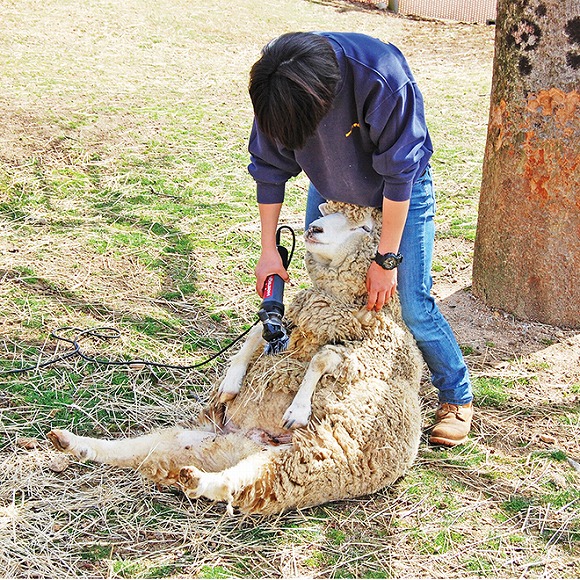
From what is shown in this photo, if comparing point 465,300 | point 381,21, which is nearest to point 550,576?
point 465,300

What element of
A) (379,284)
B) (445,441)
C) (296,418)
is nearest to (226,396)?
(296,418)

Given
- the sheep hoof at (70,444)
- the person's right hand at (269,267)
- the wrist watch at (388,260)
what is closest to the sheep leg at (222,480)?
the sheep hoof at (70,444)

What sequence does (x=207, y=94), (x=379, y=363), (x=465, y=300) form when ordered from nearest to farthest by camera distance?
(x=379, y=363)
(x=465, y=300)
(x=207, y=94)

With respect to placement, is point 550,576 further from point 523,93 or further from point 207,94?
point 207,94

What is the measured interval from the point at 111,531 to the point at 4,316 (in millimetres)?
1836

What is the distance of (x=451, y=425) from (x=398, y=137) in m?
1.39

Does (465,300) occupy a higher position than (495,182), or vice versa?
(495,182)

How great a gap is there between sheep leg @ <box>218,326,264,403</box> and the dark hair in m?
1.00

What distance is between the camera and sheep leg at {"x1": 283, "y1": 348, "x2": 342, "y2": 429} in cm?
293

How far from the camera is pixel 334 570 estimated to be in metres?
2.68

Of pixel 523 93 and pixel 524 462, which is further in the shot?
pixel 523 93

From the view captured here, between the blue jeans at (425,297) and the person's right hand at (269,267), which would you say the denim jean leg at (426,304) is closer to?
the blue jeans at (425,297)

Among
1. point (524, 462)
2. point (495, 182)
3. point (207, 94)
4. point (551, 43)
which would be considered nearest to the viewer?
point (524, 462)

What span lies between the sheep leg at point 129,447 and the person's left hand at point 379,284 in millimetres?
863
